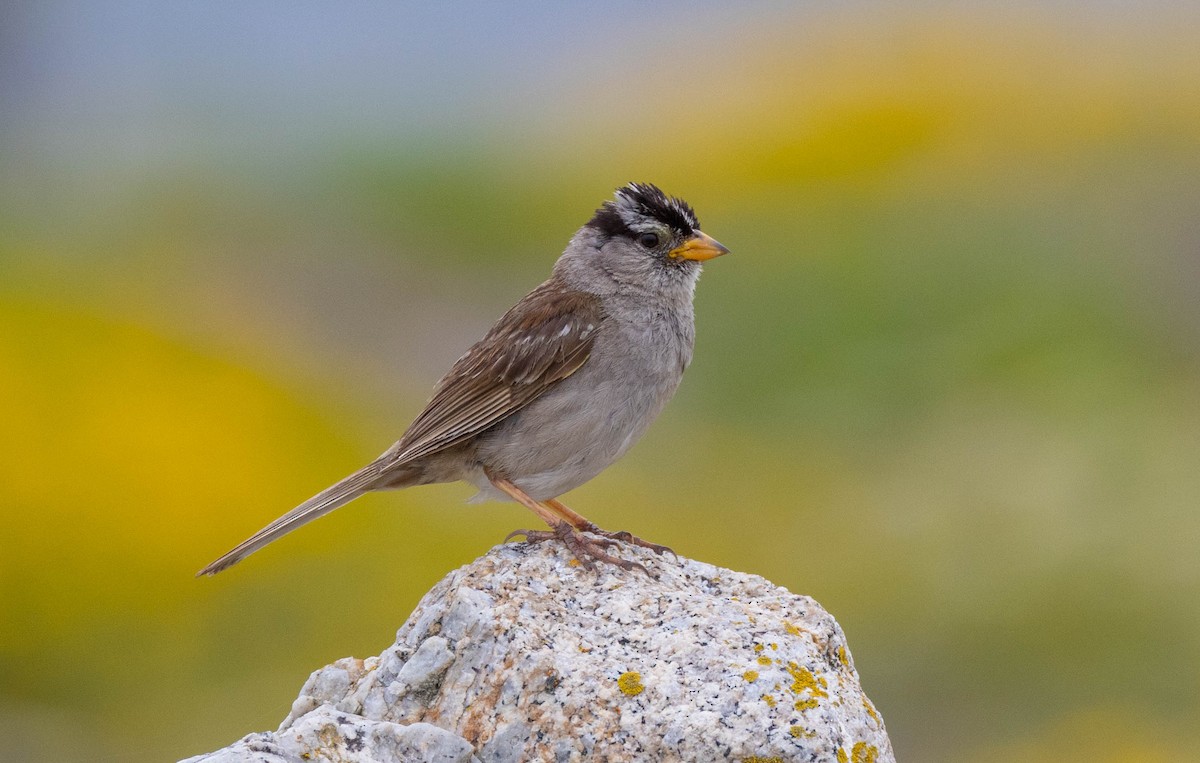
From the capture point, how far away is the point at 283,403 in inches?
602

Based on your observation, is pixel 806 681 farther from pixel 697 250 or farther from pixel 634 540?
pixel 697 250

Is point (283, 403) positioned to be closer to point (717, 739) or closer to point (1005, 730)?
point (1005, 730)

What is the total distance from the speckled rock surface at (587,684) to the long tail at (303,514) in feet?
3.31

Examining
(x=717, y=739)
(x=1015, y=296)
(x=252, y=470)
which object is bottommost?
(x=717, y=739)

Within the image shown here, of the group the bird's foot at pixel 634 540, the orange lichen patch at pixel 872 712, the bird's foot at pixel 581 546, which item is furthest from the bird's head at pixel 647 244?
the orange lichen patch at pixel 872 712

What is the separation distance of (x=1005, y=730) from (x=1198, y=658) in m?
2.05

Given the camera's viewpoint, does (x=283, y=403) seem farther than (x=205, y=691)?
Yes

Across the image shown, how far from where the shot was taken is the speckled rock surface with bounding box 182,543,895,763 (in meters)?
4.73

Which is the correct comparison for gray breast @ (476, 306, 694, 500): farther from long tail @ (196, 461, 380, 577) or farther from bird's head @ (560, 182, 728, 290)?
long tail @ (196, 461, 380, 577)

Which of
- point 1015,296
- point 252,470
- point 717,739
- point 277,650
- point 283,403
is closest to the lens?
point 717,739

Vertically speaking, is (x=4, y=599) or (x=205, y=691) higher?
(x=4, y=599)

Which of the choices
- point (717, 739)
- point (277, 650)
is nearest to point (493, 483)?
point (717, 739)

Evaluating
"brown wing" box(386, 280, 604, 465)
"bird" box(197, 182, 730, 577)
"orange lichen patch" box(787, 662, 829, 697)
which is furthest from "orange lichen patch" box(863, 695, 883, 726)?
"brown wing" box(386, 280, 604, 465)

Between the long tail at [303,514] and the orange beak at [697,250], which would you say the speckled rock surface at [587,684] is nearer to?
the long tail at [303,514]
